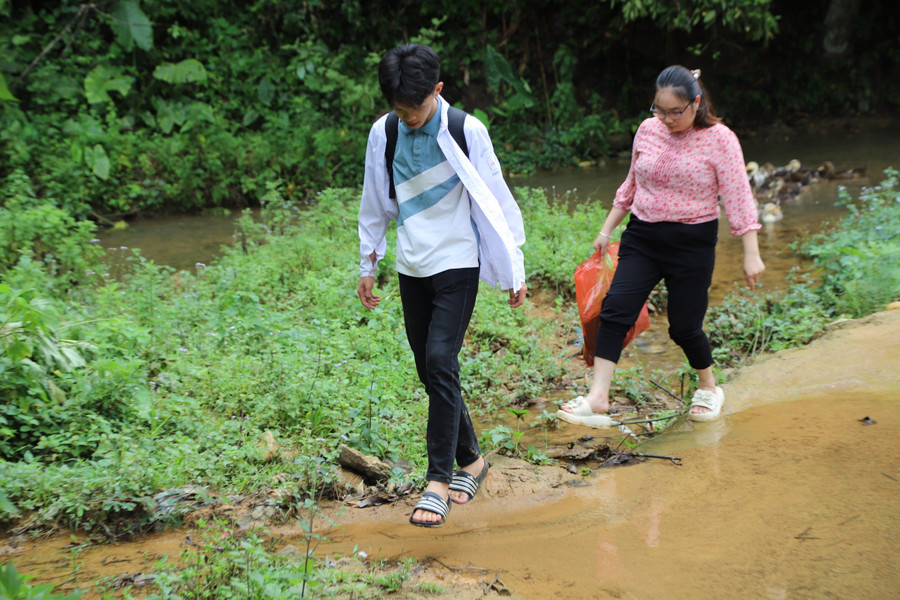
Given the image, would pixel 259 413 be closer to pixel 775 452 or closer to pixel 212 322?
pixel 212 322

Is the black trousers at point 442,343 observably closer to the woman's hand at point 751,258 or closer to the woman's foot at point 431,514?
the woman's foot at point 431,514

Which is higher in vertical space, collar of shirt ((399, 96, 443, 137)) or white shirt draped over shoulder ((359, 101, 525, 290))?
collar of shirt ((399, 96, 443, 137))

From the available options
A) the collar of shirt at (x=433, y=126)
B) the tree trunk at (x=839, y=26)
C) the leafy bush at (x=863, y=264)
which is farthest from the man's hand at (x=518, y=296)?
the tree trunk at (x=839, y=26)

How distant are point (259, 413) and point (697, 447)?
7.31ft

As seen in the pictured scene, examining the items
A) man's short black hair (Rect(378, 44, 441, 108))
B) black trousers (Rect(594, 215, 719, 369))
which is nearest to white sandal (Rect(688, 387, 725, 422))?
black trousers (Rect(594, 215, 719, 369))

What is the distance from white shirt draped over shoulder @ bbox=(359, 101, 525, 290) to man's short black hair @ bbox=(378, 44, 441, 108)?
0.18 m

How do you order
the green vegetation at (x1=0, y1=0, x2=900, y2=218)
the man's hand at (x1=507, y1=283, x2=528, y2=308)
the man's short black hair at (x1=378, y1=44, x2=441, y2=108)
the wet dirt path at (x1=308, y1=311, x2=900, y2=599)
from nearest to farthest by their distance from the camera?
1. the wet dirt path at (x1=308, y1=311, x2=900, y2=599)
2. the man's short black hair at (x1=378, y1=44, x2=441, y2=108)
3. the man's hand at (x1=507, y1=283, x2=528, y2=308)
4. the green vegetation at (x1=0, y1=0, x2=900, y2=218)

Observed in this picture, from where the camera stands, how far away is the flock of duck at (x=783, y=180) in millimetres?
9614

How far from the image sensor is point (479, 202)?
9.44ft

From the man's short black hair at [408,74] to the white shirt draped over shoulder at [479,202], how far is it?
182 mm

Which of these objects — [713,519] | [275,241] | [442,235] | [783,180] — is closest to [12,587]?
[442,235]

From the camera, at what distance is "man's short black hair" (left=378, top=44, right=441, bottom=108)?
8.87ft

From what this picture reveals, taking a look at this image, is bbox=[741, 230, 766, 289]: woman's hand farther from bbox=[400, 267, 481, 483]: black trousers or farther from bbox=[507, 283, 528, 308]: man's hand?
bbox=[400, 267, 481, 483]: black trousers

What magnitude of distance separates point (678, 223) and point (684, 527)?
1.50 m
